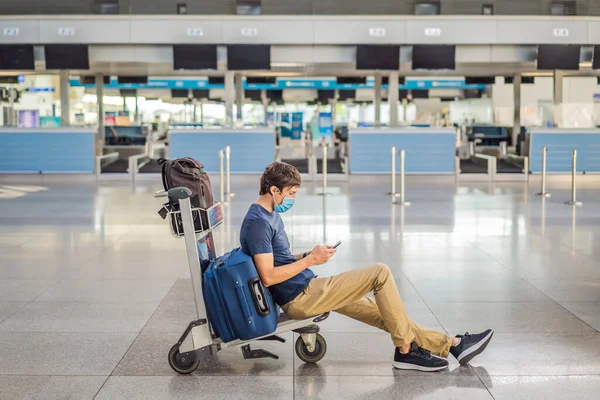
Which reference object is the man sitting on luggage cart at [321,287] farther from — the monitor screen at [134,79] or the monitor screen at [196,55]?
the monitor screen at [134,79]

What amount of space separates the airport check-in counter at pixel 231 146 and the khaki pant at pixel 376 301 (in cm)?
1617

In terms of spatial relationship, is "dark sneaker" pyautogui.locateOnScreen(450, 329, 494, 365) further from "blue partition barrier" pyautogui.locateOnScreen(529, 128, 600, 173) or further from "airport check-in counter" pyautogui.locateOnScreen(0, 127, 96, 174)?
"airport check-in counter" pyautogui.locateOnScreen(0, 127, 96, 174)

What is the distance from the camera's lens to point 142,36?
70.0 feet

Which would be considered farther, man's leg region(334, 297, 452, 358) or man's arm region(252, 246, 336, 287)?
man's leg region(334, 297, 452, 358)

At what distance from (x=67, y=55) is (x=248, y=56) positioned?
4721mm

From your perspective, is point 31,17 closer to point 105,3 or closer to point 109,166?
point 105,3

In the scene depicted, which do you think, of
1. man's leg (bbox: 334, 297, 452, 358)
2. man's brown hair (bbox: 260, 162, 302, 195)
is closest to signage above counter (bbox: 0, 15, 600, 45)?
man's leg (bbox: 334, 297, 452, 358)

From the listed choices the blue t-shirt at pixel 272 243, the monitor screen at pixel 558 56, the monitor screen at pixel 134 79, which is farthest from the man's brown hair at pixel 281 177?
the monitor screen at pixel 134 79

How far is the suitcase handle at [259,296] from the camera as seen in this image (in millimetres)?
4328

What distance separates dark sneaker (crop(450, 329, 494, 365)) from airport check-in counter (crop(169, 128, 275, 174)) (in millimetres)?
16147

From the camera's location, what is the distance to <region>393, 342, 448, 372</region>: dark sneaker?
457cm

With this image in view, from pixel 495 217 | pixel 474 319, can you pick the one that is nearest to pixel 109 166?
pixel 495 217

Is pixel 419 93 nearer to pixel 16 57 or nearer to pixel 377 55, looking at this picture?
pixel 377 55

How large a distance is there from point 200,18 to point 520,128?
1210 centimetres
